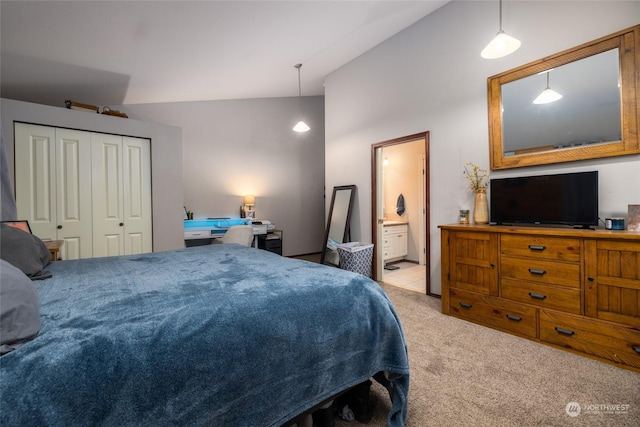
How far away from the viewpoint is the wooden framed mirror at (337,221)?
4.64m

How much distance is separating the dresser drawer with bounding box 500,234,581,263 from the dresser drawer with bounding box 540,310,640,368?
0.44 metres

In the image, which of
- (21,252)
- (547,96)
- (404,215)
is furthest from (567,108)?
(21,252)

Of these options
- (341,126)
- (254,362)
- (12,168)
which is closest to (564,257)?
(254,362)

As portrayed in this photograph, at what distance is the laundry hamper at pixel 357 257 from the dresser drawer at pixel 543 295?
189 centimetres

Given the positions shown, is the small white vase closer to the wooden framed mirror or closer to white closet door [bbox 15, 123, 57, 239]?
the wooden framed mirror

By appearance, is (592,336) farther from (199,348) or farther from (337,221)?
(337,221)

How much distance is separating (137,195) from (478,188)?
419 centimetres

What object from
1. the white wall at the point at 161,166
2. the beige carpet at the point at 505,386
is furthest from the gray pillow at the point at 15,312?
the white wall at the point at 161,166

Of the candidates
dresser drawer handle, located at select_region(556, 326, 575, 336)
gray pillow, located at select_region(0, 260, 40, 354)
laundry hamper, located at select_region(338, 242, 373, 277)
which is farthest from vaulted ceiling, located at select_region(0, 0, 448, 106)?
dresser drawer handle, located at select_region(556, 326, 575, 336)

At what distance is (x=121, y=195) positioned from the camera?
142 inches

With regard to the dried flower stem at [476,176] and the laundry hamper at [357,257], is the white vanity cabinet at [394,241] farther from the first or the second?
the dried flower stem at [476,176]

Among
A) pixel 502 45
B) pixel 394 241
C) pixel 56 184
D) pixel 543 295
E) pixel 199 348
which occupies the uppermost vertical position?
pixel 502 45

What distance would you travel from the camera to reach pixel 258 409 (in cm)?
99

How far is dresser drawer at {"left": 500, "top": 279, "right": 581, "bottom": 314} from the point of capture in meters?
2.05
